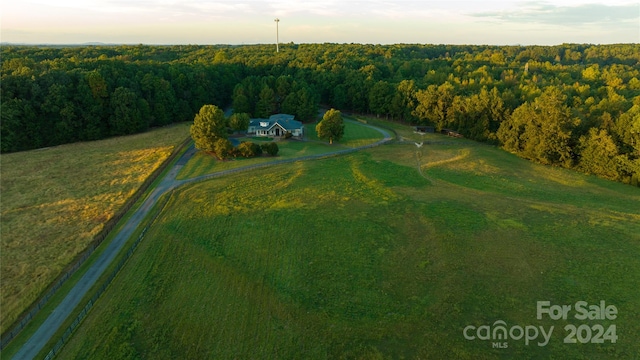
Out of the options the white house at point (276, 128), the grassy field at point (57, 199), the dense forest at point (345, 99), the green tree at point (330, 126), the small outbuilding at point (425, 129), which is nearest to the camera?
the grassy field at point (57, 199)

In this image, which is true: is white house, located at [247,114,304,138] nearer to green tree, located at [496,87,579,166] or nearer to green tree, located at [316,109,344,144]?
green tree, located at [316,109,344,144]

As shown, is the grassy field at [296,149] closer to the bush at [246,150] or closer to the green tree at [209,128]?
the bush at [246,150]

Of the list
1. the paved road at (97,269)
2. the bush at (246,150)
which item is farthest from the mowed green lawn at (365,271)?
the bush at (246,150)

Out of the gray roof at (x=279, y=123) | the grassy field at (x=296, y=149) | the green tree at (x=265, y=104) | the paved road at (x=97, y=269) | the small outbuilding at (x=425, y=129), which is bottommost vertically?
the paved road at (x=97, y=269)

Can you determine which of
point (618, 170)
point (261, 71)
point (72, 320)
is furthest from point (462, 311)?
point (261, 71)

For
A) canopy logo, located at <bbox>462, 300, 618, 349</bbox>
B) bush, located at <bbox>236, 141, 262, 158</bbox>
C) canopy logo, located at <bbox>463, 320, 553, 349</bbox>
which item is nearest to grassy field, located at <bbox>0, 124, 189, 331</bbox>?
bush, located at <bbox>236, 141, 262, 158</bbox>

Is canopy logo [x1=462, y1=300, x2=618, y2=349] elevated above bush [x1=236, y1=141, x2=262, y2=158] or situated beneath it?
situated beneath

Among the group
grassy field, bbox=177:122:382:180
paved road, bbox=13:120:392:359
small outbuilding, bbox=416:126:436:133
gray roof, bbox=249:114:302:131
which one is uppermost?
gray roof, bbox=249:114:302:131
